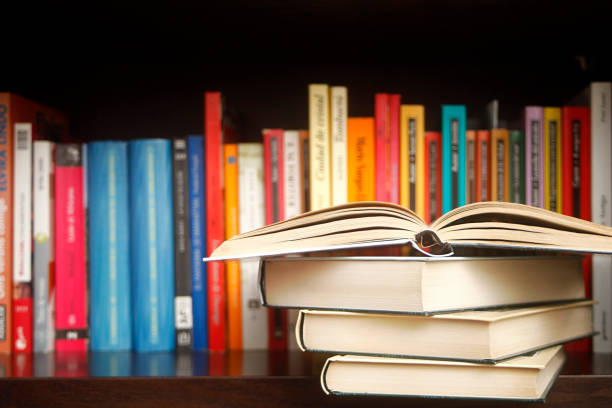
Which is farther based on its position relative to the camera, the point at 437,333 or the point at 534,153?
the point at 534,153

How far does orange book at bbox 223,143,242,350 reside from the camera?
0.69 meters

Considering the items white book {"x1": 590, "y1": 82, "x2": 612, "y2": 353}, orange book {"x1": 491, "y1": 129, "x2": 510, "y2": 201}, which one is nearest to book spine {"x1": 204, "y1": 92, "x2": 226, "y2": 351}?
orange book {"x1": 491, "y1": 129, "x2": 510, "y2": 201}

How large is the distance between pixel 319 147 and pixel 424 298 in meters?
0.28

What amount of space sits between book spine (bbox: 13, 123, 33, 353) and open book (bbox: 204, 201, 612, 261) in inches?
13.8

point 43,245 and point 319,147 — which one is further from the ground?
point 319,147

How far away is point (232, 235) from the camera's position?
27.5 inches

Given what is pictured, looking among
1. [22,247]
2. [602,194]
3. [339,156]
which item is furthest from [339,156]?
[22,247]

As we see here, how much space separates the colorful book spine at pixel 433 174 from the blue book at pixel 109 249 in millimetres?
409

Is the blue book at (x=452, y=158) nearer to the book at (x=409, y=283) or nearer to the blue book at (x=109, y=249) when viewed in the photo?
the book at (x=409, y=283)

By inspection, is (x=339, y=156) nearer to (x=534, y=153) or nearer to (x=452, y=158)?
(x=452, y=158)

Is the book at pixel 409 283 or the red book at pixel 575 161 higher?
the red book at pixel 575 161

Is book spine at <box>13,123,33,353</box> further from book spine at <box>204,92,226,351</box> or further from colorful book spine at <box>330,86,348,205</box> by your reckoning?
colorful book spine at <box>330,86,348,205</box>

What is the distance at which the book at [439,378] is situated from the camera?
45 cm

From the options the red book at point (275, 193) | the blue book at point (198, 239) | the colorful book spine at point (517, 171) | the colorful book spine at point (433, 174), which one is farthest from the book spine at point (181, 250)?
the colorful book spine at point (517, 171)
